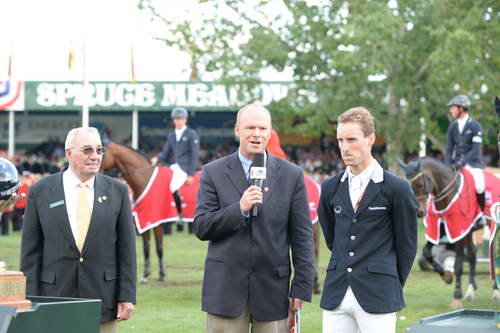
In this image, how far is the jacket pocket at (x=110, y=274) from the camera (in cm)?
625

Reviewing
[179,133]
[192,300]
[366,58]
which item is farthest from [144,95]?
[192,300]

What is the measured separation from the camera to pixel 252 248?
5.86 m

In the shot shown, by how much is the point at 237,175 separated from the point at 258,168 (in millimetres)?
471

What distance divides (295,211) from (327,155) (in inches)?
1234

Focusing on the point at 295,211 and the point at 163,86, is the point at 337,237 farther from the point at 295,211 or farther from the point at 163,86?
the point at 163,86

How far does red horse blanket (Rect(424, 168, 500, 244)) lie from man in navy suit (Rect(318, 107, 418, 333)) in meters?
7.93

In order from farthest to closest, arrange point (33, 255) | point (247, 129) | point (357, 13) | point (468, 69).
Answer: point (357, 13) < point (468, 69) < point (33, 255) < point (247, 129)

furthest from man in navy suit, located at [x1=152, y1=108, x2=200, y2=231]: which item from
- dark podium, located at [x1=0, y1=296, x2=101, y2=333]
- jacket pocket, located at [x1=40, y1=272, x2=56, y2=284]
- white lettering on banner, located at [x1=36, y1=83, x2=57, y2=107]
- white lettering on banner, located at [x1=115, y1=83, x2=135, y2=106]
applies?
white lettering on banner, located at [x1=36, y1=83, x2=57, y2=107]

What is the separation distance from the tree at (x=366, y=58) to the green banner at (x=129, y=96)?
19.8ft

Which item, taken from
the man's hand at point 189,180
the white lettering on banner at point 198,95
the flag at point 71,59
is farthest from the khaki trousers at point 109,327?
the white lettering on banner at point 198,95

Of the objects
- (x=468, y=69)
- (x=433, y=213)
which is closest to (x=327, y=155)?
(x=468, y=69)

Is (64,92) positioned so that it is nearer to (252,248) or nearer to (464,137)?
(464,137)

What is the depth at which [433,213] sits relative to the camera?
1392cm

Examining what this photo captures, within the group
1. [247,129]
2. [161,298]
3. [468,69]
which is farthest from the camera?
[468,69]
